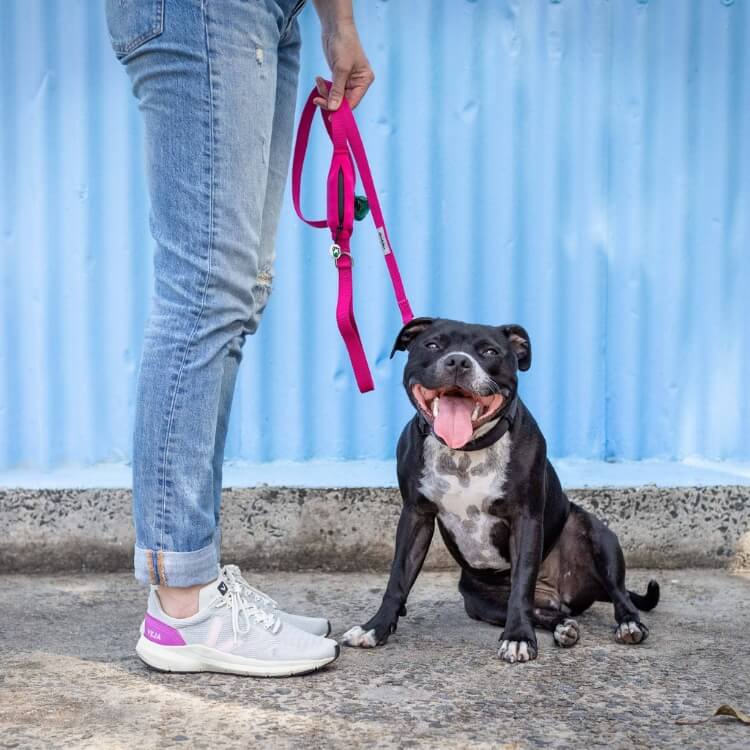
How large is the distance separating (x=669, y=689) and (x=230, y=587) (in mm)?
1106

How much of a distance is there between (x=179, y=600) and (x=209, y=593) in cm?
7

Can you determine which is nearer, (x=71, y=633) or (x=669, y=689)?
(x=669, y=689)

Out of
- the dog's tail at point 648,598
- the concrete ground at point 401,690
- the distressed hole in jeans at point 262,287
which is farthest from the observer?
the dog's tail at point 648,598

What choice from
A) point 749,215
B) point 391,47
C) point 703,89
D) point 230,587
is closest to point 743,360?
point 749,215

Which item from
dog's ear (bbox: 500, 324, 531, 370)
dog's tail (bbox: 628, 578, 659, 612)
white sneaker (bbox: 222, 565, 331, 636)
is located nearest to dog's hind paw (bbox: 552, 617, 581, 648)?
dog's tail (bbox: 628, 578, 659, 612)

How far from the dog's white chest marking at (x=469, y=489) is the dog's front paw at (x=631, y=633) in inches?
15.1

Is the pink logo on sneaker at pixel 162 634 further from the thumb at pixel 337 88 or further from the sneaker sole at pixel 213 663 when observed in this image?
the thumb at pixel 337 88

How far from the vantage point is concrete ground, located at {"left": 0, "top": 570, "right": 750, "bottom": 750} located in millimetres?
2385

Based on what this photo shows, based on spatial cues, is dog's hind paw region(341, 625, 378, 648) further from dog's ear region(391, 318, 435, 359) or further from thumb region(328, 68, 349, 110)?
thumb region(328, 68, 349, 110)

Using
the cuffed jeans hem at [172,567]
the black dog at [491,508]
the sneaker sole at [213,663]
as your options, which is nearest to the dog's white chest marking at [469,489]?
the black dog at [491,508]

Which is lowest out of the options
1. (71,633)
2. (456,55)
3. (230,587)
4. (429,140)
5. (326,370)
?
(71,633)

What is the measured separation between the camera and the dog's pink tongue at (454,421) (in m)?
3.07

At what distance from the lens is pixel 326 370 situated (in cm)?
427

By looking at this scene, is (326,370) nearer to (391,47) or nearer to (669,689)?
(391,47)
